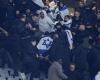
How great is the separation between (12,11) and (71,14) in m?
2.72

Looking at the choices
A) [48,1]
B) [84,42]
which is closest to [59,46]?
[84,42]

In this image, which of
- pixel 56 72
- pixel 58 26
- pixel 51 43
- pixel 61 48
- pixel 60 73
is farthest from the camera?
pixel 58 26

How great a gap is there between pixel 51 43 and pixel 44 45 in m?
0.31

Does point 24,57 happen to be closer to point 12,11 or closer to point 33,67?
point 33,67

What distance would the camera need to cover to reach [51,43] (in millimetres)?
26312

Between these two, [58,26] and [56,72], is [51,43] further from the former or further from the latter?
[56,72]

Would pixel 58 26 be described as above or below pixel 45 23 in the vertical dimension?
above

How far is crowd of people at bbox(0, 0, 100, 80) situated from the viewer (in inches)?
988

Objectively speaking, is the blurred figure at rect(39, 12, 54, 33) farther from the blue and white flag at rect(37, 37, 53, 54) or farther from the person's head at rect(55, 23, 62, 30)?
the blue and white flag at rect(37, 37, 53, 54)

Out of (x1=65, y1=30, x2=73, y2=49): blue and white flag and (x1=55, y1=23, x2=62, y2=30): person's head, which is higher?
(x1=55, y1=23, x2=62, y2=30): person's head

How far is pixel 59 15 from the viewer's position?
2914 cm

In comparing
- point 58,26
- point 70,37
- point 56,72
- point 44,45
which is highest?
point 58,26

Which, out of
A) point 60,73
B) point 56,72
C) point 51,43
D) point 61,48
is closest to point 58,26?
point 51,43

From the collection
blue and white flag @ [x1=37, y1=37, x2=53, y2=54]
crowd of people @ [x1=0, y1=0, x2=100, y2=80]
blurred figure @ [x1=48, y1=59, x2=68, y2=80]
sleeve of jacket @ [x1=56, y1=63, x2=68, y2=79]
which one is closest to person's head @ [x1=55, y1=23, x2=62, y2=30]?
crowd of people @ [x1=0, y1=0, x2=100, y2=80]
